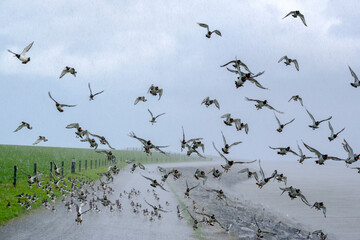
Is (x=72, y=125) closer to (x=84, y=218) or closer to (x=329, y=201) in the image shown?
A: (x=84, y=218)

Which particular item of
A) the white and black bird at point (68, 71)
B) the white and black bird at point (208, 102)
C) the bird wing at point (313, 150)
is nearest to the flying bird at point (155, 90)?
the white and black bird at point (208, 102)

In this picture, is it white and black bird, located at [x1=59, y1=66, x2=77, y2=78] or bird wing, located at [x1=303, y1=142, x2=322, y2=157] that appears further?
white and black bird, located at [x1=59, y1=66, x2=77, y2=78]

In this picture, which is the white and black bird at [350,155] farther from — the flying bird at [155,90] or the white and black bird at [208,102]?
the flying bird at [155,90]

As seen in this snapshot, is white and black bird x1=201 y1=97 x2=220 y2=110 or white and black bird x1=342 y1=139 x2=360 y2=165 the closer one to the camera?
white and black bird x1=342 y1=139 x2=360 y2=165

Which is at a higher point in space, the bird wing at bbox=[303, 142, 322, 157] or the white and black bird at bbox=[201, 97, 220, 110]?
the white and black bird at bbox=[201, 97, 220, 110]

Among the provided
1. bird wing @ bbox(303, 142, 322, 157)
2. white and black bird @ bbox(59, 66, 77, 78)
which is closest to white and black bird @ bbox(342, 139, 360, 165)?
bird wing @ bbox(303, 142, 322, 157)

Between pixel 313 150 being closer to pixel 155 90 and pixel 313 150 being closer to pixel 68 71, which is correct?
pixel 155 90

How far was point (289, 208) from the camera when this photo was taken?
47.6 meters

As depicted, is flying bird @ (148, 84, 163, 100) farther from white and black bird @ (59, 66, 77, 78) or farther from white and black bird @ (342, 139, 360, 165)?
white and black bird @ (342, 139, 360, 165)

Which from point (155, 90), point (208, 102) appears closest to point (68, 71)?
point (155, 90)

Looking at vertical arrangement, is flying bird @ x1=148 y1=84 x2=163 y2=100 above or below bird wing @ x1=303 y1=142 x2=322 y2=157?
above

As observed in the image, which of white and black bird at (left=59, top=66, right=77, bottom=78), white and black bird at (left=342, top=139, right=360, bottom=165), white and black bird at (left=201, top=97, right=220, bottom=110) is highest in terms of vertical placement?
white and black bird at (left=59, top=66, right=77, bottom=78)

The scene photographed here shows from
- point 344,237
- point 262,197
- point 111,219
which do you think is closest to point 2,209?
point 111,219

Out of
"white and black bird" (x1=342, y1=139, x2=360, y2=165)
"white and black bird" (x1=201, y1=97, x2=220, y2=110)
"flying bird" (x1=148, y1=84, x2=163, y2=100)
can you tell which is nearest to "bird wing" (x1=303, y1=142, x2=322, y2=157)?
"white and black bird" (x1=342, y1=139, x2=360, y2=165)
